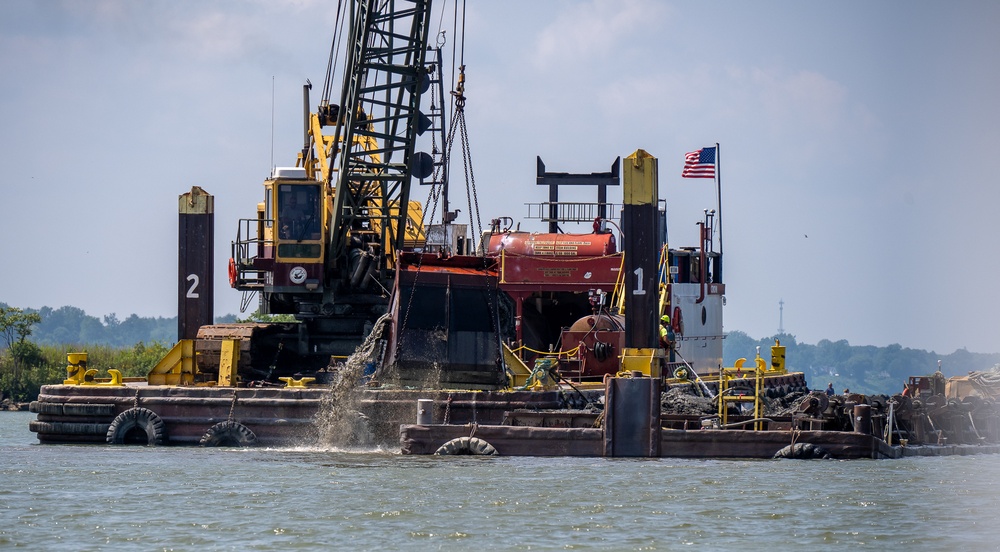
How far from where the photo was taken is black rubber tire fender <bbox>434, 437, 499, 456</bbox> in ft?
99.2

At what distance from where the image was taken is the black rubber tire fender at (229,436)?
33344 mm

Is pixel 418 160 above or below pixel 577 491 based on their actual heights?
above

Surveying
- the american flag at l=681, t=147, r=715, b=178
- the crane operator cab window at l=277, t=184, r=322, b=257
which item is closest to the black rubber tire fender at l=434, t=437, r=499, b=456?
the crane operator cab window at l=277, t=184, r=322, b=257

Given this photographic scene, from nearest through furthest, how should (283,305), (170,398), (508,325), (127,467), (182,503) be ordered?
1. (182,503)
2. (127,467)
3. (170,398)
4. (508,325)
5. (283,305)

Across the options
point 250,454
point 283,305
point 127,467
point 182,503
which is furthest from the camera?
point 283,305

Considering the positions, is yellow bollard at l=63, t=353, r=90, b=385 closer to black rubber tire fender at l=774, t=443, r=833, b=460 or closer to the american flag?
black rubber tire fender at l=774, t=443, r=833, b=460

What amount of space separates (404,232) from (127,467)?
13568mm

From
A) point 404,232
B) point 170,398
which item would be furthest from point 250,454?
point 404,232

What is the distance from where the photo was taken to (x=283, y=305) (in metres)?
40.0

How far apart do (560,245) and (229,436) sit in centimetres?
1183

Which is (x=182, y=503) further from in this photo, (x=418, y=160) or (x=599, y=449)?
(x=418, y=160)

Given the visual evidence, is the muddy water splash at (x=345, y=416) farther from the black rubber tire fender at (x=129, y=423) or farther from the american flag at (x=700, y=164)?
the american flag at (x=700, y=164)

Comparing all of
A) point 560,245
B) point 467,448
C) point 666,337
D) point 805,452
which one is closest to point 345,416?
point 467,448

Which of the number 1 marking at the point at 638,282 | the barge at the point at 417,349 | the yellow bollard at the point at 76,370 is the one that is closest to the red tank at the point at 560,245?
the barge at the point at 417,349
